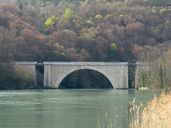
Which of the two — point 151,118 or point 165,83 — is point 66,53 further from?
point 151,118

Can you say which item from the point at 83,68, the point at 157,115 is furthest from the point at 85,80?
the point at 157,115

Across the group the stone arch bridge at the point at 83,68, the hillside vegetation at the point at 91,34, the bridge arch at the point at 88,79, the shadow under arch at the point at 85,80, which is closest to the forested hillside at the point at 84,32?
the hillside vegetation at the point at 91,34

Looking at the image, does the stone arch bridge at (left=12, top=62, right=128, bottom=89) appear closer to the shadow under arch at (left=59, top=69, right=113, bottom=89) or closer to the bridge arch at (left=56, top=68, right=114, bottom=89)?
the bridge arch at (left=56, top=68, right=114, bottom=89)

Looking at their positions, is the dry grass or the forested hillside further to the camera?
the forested hillside

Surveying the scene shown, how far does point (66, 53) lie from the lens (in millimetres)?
96688

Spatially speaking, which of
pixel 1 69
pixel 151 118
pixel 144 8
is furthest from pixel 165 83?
pixel 144 8

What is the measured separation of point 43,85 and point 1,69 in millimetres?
9227

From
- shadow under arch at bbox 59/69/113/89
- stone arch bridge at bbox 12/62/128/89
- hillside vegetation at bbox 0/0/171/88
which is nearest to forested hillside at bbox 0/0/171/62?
hillside vegetation at bbox 0/0/171/88

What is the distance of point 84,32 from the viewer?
106 metres

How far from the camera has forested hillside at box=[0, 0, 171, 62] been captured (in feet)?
308

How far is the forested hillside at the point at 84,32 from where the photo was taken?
93.9m

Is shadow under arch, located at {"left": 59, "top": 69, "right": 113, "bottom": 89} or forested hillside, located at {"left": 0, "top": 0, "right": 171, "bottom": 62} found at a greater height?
forested hillside, located at {"left": 0, "top": 0, "right": 171, "bottom": 62}

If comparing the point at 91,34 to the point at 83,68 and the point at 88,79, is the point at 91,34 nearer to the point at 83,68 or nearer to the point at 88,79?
the point at 88,79

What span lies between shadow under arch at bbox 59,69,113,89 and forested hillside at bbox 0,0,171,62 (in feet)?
8.61
